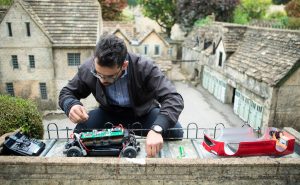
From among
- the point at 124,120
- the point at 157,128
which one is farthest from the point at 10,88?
the point at 157,128

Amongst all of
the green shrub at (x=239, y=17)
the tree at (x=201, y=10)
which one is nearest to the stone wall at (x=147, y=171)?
the tree at (x=201, y=10)

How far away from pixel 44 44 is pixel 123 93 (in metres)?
16.2

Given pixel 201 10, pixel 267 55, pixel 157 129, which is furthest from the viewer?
pixel 201 10

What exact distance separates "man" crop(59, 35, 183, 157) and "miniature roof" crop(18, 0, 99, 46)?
1482 centimetres

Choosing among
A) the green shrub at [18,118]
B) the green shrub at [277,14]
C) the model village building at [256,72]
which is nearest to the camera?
the green shrub at [18,118]

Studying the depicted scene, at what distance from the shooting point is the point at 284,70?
16.1m

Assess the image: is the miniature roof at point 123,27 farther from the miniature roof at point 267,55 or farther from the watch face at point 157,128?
the watch face at point 157,128

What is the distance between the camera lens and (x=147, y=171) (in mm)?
4129

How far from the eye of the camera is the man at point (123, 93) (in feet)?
13.0

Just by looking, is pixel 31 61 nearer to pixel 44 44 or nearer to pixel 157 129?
pixel 44 44

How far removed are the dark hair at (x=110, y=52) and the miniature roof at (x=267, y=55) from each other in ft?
45.8

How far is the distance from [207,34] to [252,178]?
85.4 feet

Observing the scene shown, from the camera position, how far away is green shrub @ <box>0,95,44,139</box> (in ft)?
28.1

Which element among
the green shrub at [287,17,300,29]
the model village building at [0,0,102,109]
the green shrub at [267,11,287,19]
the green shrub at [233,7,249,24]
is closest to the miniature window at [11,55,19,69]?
the model village building at [0,0,102,109]
